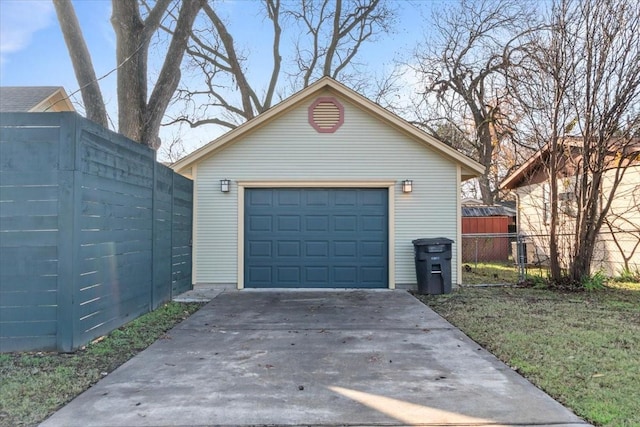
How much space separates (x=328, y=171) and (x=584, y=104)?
5.52 m

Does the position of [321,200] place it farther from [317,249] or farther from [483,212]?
[483,212]

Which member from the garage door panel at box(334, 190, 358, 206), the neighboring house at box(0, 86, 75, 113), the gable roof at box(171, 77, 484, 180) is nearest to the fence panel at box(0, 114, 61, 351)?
the gable roof at box(171, 77, 484, 180)

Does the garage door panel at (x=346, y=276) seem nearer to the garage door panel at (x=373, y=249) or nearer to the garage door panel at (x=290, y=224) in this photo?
the garage door panel at (x=373, y=249)

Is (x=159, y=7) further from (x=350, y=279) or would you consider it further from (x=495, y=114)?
(x=495, y=114)

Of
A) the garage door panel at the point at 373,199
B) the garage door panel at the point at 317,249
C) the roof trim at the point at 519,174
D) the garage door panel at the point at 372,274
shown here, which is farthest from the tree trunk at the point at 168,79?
the roof trim at the point at 519,174

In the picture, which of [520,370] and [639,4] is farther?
[639,4]

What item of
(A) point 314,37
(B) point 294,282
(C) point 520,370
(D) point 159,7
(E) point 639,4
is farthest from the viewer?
(A) point 314,37

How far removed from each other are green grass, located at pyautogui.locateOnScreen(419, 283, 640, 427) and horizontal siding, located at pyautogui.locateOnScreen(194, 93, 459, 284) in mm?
1736

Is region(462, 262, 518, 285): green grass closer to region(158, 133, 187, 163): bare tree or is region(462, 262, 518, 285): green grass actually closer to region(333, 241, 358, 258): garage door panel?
region(333, 241, 358, 258): garage door panel

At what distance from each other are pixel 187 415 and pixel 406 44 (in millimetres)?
19630

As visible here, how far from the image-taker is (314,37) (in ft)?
67.3

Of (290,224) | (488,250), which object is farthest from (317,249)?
(488,250)

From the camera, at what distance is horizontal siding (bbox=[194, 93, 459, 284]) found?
9.02 m

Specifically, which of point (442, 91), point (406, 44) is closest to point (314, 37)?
point (406, 44)
